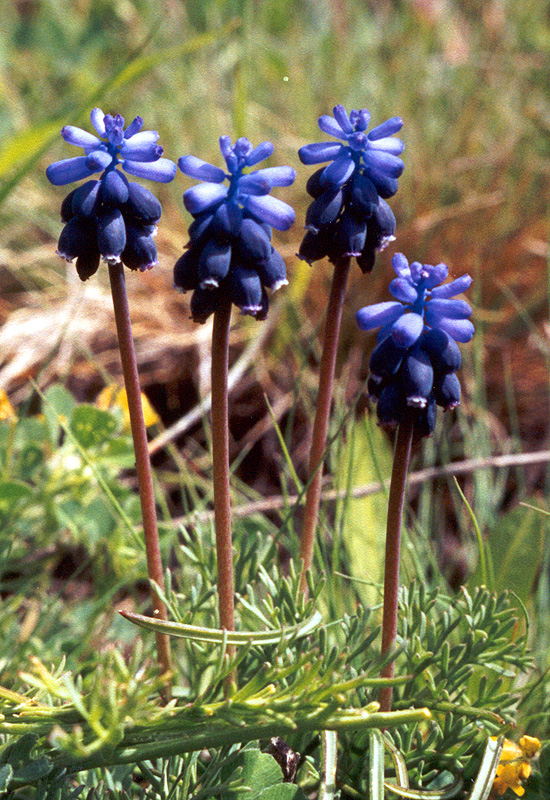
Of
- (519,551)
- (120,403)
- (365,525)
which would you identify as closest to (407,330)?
(519,551)

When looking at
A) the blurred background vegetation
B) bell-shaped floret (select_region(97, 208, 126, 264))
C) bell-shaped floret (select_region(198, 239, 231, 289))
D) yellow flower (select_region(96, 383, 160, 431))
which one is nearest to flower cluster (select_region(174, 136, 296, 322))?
bell-shaped floret (select_region(198, 239, 231, 289))

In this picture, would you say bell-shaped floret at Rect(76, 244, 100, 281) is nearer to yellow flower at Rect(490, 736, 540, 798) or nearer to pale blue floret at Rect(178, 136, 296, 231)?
pale blue floret at Rect(178, 136, 296, 231)

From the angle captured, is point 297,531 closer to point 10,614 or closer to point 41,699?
point 10,614

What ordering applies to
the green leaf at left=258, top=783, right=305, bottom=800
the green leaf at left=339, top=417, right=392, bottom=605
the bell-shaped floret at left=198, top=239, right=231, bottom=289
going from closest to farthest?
the bell-shaped floret at left=198, top=239, right=231, bottom=289, the green leaf at left=258, top=783, right=305, bottom=800, the green leaf at left=339, top=417, right=392, bottom=605

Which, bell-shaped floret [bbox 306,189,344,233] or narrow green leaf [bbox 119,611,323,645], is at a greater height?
bell-shaped floret [bbox 306,189,344,233]

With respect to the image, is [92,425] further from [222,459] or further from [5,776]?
[5,776]

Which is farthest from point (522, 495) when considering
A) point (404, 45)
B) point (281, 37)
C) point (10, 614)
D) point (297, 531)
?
point (281, 37)
